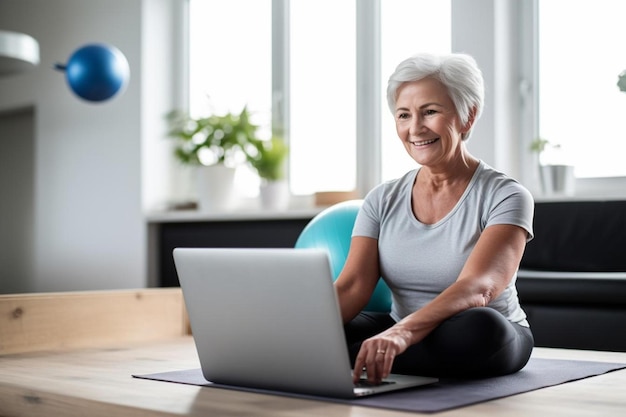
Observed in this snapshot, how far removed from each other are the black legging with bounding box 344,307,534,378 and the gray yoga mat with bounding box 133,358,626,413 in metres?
0.03

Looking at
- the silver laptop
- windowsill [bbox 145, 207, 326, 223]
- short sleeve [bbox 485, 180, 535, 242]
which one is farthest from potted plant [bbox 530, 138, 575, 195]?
the silver laptop

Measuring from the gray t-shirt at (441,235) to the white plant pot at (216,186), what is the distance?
8.56 ft

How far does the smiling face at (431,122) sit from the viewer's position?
82.5 inches

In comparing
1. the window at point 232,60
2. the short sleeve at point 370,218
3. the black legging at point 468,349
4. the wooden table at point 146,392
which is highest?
the window at point 232,60

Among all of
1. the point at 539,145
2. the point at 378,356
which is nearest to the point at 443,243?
the point at 378,356

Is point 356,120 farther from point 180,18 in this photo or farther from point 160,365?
point 160,365

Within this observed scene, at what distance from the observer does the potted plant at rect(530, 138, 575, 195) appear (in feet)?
12.2

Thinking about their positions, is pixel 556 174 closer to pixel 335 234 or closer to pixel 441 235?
pixel 335 234

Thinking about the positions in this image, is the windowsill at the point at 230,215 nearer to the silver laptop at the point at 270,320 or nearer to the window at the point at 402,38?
the window at the point at 402,38

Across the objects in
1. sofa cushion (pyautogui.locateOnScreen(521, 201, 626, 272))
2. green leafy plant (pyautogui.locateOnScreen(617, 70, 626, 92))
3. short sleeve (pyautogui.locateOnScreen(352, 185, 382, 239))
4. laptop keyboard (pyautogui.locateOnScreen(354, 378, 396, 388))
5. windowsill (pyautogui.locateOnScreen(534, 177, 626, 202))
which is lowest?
laptop keyboard (pyautogui.locateOnScreen(354, 378, 396, 388))

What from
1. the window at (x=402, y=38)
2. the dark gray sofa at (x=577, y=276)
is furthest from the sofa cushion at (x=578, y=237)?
the window at (x=402, y=38)

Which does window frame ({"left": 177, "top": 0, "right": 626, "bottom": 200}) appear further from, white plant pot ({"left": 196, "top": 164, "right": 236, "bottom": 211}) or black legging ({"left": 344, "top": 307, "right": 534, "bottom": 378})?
black legging ({"left": 344, "top": 307, "right": 534, "bottom": 378})

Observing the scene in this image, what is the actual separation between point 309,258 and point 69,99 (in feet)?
14.3

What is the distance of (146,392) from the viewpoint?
5.84 ft
